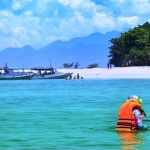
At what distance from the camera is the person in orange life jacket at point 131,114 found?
2055 cm

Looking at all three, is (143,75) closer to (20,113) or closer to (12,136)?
(20,113)

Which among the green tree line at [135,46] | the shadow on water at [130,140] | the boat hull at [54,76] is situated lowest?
the shadow on water at [130,140]

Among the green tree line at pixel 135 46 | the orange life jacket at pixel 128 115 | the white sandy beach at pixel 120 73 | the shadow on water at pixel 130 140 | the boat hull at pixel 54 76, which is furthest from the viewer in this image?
the boat hull at pixel 54 76

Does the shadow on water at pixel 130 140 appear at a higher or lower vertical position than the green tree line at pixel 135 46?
lower

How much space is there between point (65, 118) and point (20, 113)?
439 centimetres

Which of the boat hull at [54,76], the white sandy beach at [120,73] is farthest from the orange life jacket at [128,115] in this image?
the boat hull at [54,76]

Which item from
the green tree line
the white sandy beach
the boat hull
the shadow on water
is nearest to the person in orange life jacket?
the shadow on water

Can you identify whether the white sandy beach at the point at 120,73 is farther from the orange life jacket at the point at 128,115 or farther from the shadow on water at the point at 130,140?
the orange life jacket at the point at 128,115

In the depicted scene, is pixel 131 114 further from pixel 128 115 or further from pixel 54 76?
pixel 54 76

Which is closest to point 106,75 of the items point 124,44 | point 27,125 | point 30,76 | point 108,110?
point 124,44

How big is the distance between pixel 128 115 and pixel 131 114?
4.2 inches

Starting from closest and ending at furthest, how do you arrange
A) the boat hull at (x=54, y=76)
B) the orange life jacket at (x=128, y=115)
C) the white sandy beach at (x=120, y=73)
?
1. the orange life jacket at (x=128, y=115)
2. the white sandy beach at (x=120, y=73)
3. the boat hull at (x=54, y=76)

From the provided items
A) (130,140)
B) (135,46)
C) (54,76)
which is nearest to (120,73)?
(135,46)

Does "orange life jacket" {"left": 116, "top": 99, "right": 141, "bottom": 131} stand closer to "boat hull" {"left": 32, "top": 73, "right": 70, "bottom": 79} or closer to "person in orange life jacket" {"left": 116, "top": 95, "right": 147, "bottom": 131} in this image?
"person in orange life jacket" {"left": 116, "top": 95, "right": 147, "bottom": 131}
